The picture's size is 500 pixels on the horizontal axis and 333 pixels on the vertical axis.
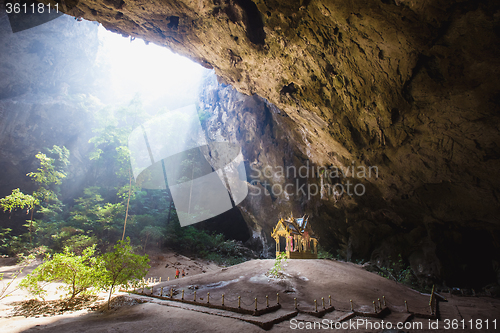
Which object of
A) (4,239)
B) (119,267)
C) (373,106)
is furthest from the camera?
(4,239)

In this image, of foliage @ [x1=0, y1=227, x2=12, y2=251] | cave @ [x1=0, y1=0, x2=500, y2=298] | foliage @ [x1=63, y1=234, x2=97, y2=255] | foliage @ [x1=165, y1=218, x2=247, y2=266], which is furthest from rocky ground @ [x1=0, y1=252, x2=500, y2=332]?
foliage @ [x1=165, y1=218, x2=247, y2=266]

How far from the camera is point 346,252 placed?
661 inches

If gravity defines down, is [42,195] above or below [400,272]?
above

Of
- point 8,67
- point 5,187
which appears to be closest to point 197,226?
point 5,187

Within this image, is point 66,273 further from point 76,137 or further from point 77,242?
point 76,137

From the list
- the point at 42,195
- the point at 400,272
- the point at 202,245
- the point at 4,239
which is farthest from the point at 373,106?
the point at 4,239

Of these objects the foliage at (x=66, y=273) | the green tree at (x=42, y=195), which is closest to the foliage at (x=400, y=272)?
the foliage at (x=66, y=273)

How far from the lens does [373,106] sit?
841cm

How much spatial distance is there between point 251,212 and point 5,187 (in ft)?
75.3

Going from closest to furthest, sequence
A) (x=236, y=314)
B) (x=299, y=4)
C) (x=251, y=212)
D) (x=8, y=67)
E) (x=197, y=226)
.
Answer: (x=236, y=314)
(x=299, y=4)
(x=8, y=67)
(x=251, y=212)
(x=197, y=226)

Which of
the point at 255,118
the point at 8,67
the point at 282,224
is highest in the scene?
the point at 8,67

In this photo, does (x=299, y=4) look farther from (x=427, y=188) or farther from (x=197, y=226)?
(x=197, y=226)

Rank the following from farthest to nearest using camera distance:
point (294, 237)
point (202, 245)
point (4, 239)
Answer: point (202, 245) < point (4, 239) < point (294, 237)

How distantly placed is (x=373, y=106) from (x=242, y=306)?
8367 mm
